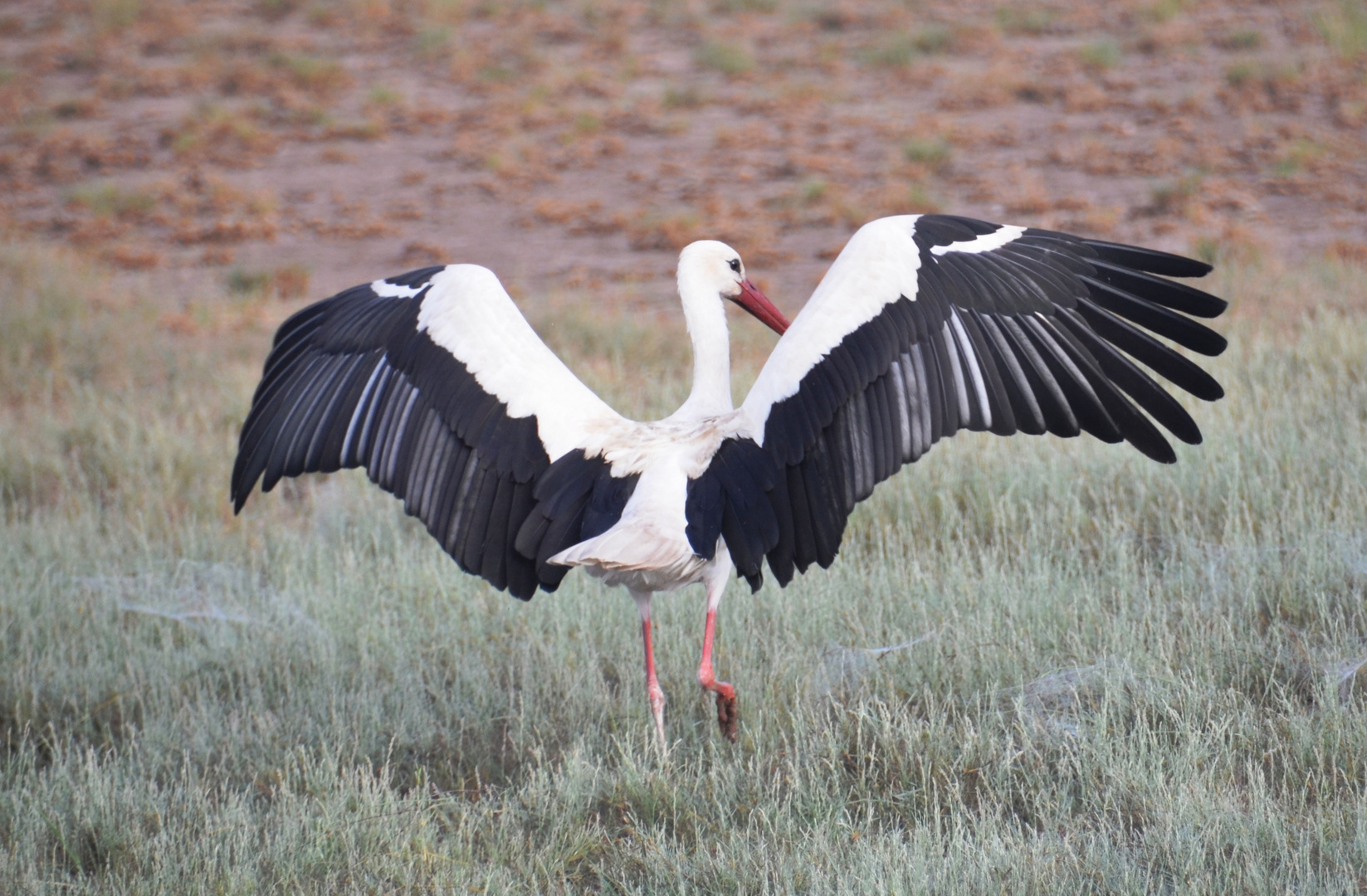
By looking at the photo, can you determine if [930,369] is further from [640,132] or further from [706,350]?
[640,132]

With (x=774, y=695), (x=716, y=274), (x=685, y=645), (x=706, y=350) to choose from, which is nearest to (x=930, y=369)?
(x=706, y=350)

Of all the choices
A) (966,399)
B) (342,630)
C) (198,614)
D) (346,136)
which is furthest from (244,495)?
(346,136)

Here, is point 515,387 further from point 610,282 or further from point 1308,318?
point 610,282

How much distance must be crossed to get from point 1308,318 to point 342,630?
19.8 ft

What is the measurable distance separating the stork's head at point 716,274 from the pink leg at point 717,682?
3.22ft

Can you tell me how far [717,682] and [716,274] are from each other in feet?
4.65

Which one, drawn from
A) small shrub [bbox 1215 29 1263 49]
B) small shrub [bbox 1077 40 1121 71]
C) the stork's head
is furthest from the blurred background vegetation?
small shrub [bbox 1215 29 1263 49]

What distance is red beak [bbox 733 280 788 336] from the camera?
4699 mm

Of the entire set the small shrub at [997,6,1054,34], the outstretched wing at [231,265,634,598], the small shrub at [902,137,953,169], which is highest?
the small shrub at [997,6,1054,34]

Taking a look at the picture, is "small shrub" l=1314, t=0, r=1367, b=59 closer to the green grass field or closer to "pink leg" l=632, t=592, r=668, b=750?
the green grass field

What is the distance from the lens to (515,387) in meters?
4.02

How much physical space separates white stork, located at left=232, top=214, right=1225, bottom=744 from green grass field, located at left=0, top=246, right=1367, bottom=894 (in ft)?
1.77

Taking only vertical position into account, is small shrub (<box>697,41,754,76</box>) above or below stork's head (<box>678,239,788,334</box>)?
above

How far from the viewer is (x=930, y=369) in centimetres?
368
